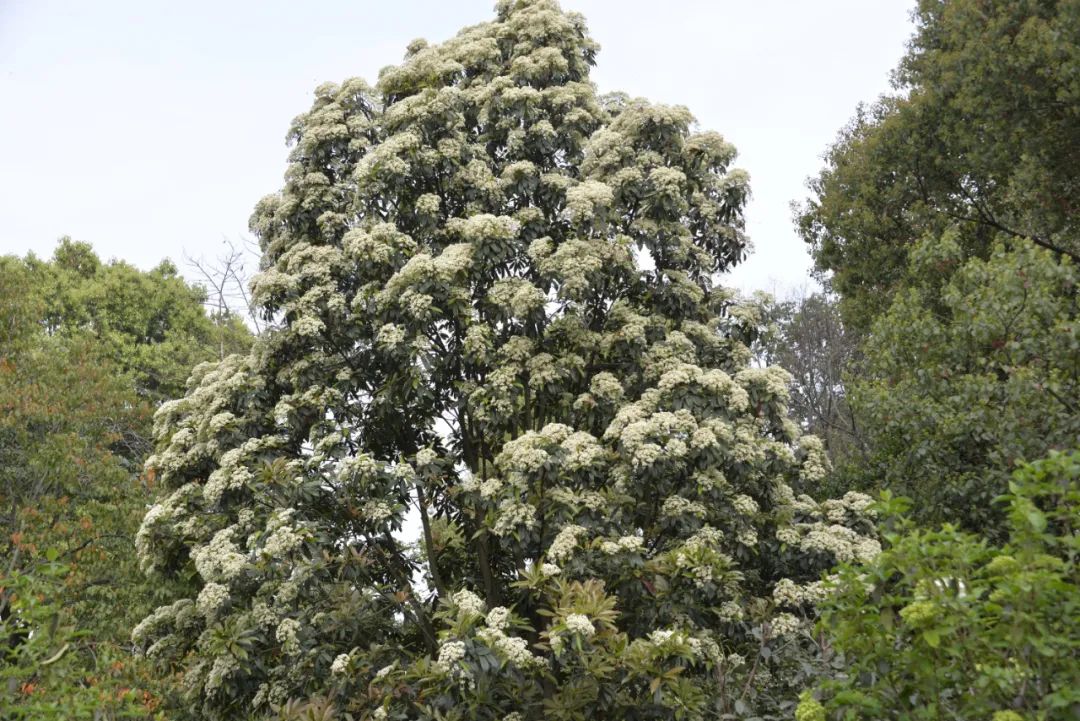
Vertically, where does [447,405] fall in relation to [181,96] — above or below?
below

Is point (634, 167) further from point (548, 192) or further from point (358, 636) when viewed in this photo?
point (358, 636)

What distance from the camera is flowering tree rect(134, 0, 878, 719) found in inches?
300

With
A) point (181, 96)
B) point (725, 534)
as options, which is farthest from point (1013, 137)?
point (181, 96)

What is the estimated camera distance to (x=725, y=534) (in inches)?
336

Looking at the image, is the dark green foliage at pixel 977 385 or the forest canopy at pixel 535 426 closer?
the forest canopy at pixel 535 426

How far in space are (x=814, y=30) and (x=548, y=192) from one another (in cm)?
708

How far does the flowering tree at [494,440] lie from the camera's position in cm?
763

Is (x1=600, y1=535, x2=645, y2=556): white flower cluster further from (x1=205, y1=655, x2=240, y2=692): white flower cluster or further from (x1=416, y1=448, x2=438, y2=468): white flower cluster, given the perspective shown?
(x1=205, y1=655, x2=240, y2=692): white flower cluster

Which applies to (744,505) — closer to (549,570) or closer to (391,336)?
(549,570)

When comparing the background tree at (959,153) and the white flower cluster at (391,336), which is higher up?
the background tree at (959,153)

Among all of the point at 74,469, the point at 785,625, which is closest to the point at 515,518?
the point at 785,625

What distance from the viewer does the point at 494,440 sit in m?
10.0

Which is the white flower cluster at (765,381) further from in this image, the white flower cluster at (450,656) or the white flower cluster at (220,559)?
the white flower cluster at (220,559)

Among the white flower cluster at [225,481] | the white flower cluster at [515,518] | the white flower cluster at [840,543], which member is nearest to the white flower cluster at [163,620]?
the white flower cluster at [225,481]
